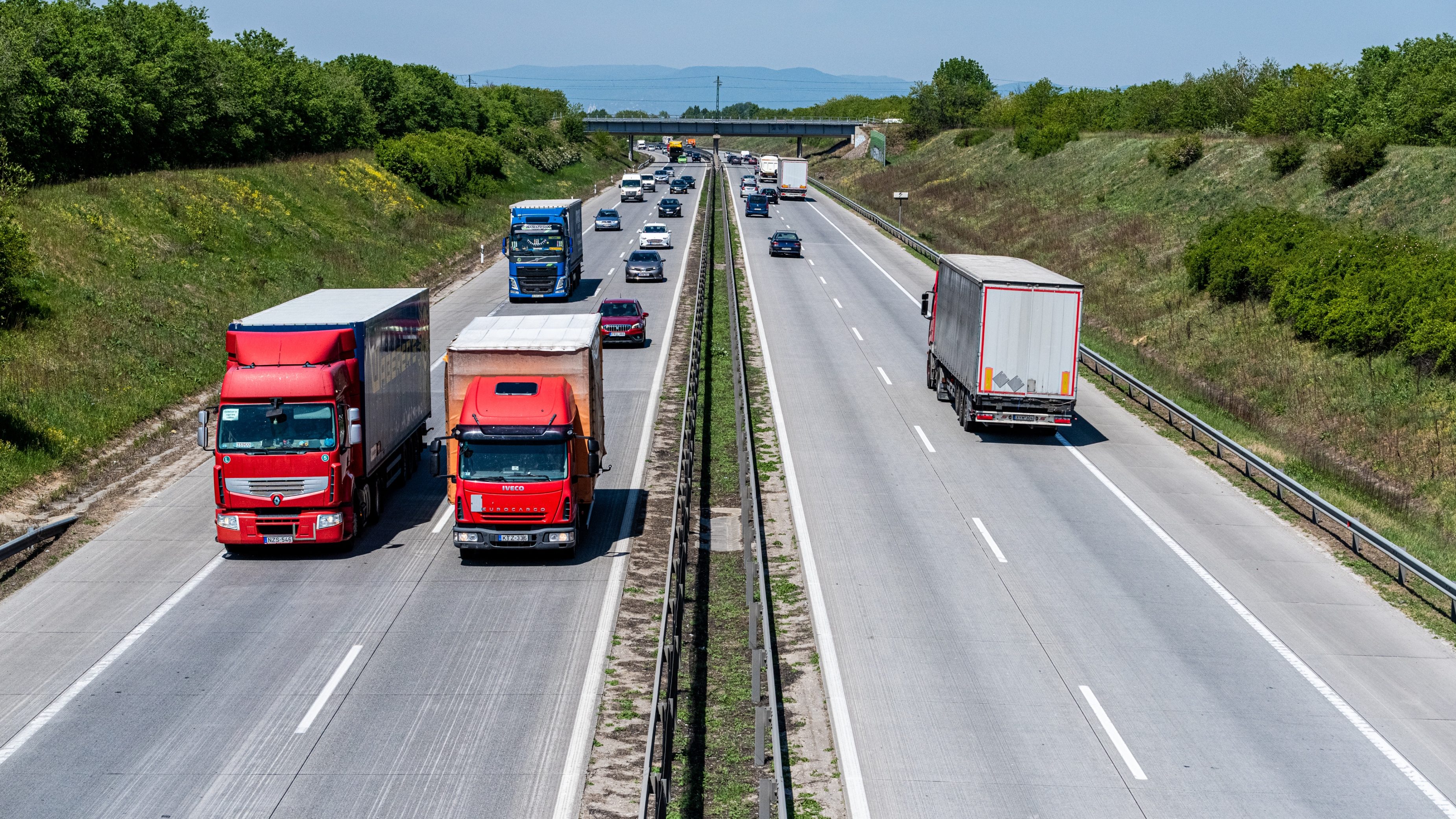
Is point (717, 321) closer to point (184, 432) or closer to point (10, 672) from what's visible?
point (184, 432)

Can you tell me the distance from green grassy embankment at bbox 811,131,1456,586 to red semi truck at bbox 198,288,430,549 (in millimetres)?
17843

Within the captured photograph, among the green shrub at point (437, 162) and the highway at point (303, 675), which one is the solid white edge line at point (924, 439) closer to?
the highway at point (303, 675)

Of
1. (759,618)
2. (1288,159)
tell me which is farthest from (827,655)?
(1288,159)

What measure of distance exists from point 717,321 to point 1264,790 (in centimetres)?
3170

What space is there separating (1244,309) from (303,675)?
33971 millimetres

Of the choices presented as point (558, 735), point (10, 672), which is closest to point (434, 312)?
point (10, 672)

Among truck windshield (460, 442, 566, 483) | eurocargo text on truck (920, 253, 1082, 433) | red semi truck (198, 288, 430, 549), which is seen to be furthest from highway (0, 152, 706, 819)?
eurocargo text on truck (920, 253, 1082, 433)

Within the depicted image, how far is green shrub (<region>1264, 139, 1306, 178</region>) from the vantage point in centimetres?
5422

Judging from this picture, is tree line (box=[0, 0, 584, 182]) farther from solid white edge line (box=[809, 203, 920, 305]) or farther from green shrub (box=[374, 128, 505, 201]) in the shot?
solid white edge line (box=[809, 203, 920, 305])

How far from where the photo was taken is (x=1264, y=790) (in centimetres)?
1243

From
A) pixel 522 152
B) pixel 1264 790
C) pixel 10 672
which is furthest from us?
pixel 522 152

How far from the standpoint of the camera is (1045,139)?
92000 millimetres

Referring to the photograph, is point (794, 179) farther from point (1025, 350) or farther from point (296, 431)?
point (296, 431)

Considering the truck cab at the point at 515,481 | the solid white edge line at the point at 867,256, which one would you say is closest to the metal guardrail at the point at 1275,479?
the solid white edge line at the point at 867,256
